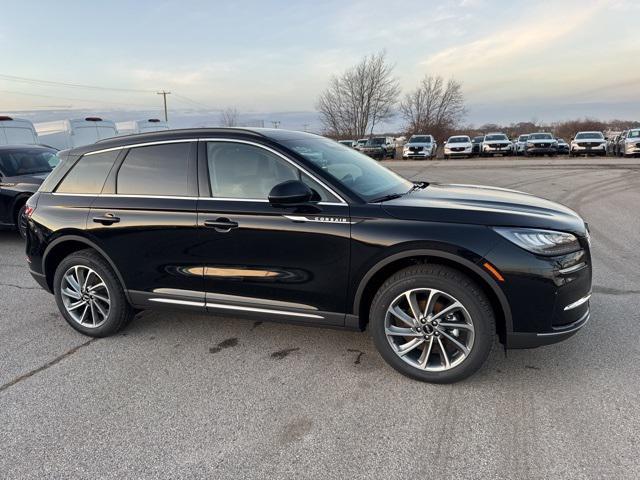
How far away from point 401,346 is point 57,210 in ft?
10.7

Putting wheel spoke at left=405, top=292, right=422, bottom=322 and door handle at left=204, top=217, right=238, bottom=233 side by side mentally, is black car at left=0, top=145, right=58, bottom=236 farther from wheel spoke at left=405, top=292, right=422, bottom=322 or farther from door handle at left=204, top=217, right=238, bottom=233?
wheel spoke at left=405, top=292, right=422, bottom=322

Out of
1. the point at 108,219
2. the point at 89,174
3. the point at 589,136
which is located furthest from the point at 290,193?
the point at 589,136

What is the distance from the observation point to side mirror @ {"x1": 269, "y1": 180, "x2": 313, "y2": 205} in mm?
3047

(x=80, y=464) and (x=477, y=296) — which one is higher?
(x=477, y=296)

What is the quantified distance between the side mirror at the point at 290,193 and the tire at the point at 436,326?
0.85 metres

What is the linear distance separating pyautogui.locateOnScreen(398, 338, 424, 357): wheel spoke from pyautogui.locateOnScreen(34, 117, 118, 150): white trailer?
13996 millimetres

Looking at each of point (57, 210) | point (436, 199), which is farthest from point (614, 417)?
point (57, 210)

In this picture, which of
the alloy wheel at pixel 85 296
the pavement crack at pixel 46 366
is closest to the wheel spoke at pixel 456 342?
the alloy wheel at pixel 85 296

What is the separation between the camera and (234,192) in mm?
3453

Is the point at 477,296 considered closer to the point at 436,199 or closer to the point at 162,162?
the point at 436,199

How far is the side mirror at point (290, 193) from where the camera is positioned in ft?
10.00

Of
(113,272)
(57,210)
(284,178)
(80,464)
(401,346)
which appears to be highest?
(284,178)

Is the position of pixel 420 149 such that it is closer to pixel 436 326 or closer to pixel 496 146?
pixel 496 146

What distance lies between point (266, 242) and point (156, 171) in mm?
1222
